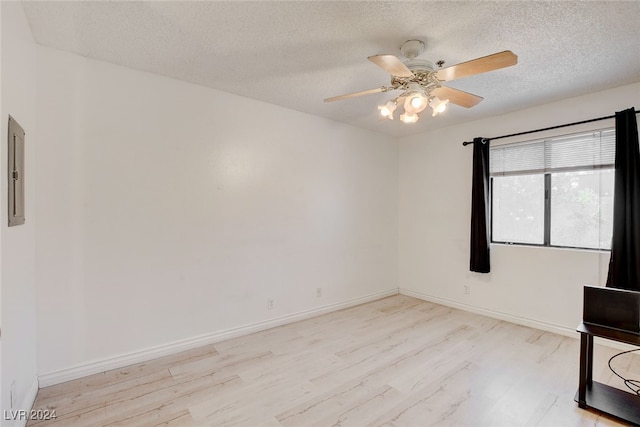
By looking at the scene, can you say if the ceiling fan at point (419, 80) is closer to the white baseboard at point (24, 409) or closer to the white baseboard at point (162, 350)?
the white baseboard at point (162, 350)

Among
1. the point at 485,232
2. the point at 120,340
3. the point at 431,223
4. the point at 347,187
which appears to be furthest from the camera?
the point at 431,223

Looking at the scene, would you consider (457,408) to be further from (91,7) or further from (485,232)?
(91,7)

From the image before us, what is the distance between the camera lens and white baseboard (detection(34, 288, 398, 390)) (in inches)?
89.7

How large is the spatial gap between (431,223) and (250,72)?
3233mm

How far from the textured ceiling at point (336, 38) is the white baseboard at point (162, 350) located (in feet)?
8.02

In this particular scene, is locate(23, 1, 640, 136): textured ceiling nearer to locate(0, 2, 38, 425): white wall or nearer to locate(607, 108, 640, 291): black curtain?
locate(0, 2, 38, 425): white wall

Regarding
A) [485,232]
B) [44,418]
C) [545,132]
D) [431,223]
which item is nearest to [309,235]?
[431,223]

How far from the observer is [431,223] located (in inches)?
176

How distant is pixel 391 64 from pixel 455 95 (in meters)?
0.76

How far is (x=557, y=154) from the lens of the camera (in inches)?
131

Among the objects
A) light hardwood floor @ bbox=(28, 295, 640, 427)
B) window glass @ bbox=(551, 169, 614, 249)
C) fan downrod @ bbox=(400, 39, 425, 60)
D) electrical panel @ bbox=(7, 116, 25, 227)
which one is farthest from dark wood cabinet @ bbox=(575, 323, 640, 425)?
electrical panel @ bbox=(7, 116, 25, 227)

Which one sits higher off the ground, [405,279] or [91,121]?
[91,121]

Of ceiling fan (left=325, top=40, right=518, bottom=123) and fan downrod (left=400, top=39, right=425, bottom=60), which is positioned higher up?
fan downrod (left=400, top=39, right=425, bottom=60)

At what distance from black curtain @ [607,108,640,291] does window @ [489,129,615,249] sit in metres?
0.18
